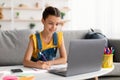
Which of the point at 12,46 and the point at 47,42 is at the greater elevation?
the point at 47,42

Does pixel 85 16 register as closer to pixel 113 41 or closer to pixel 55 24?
pixel 113 41

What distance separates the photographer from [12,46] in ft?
8.35

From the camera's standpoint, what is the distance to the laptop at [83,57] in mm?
1433

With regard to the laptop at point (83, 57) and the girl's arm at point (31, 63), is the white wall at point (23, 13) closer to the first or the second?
the girl's arm at point (31, 63)

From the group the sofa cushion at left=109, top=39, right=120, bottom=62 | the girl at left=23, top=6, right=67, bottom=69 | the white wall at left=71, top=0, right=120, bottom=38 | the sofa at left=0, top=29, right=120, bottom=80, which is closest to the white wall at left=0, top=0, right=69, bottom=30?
the white wall at left=71, top=0, right=120, bottom=38

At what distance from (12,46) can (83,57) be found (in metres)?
1.23

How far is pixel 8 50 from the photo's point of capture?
8.28 ft

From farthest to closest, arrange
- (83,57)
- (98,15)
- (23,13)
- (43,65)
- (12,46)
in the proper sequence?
(23,13) → (98,15) → (12,46) → (43,65) → (83,57)

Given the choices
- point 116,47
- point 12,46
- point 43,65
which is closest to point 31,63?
point 43,65

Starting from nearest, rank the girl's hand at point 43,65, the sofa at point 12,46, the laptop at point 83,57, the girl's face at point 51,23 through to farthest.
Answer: the laptop at point 83,57 < the girl's hand at point 43,65 < the girl's face at point 51,23 < the sofa at point 12,46

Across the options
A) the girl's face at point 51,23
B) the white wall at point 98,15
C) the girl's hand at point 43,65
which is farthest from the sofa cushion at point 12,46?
the white wall at point 98,15

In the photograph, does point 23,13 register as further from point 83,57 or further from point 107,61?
point 83,57

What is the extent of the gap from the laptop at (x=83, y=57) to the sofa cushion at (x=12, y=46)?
1.04m

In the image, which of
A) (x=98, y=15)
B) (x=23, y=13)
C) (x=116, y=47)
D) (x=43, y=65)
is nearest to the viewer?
(x=43, y=65)
